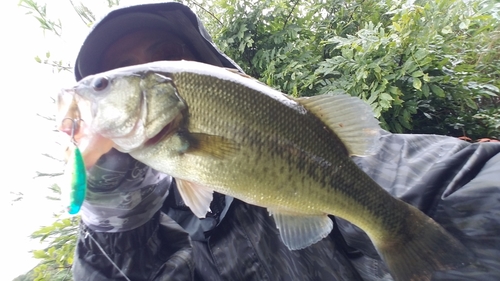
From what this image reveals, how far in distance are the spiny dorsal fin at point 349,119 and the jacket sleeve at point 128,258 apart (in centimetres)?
85

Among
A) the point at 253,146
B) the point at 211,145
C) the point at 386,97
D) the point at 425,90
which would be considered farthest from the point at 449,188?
the point at 425,90

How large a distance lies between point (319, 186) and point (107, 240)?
2.93ft

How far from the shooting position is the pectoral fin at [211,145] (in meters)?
0.95

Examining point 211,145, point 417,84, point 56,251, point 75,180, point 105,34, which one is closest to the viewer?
point 75,180

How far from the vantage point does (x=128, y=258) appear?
52.8 inches

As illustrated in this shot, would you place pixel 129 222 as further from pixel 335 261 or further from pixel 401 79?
pixel 401 79

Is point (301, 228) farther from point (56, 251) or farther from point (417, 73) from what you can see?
point (56, 251)

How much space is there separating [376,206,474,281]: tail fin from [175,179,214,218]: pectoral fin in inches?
22.5

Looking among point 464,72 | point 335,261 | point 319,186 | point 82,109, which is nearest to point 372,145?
point 319,186

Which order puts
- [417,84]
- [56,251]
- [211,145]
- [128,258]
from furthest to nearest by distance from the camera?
1. [56,251]
2. [417,84]
3. [128,258]
4. [211,145]

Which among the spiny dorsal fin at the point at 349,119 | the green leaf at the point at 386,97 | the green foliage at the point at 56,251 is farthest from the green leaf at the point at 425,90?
the green foliage at the point at 56,251

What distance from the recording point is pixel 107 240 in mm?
1327

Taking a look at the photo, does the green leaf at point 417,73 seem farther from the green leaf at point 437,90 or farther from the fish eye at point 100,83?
the fish eye at point 100,83

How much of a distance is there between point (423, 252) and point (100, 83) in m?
1.06
